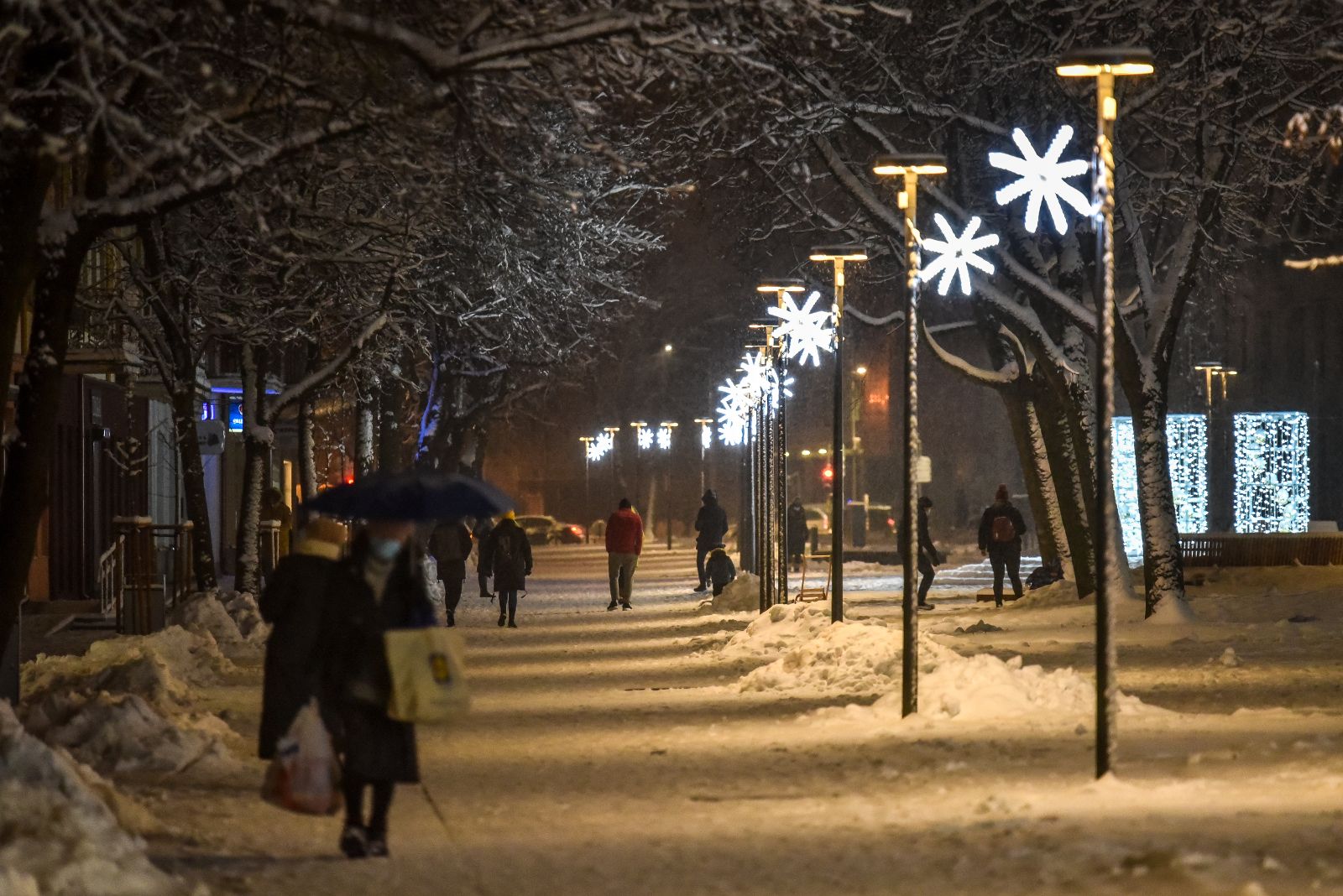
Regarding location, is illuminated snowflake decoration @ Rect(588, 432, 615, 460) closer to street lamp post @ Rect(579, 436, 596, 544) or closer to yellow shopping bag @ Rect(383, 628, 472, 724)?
street lamp post @ Rect(579, 436, 596, 544)

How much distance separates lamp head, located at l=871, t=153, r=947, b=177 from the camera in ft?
53.3

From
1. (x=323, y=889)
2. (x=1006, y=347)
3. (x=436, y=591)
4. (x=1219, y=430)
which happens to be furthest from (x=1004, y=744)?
(x=1219, y=430)

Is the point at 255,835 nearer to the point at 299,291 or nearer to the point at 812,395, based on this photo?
the point at 299,291

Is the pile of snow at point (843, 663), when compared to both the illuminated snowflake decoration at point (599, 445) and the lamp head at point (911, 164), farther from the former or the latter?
the illuminated snowflake decoration at point (599, 445)

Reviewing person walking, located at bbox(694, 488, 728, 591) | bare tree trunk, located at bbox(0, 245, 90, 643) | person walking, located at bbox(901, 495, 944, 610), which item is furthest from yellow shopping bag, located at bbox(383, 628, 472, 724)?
person walking, located at bbox(694, 488, 728, 591)

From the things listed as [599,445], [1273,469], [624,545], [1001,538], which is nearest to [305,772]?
[1001,538]

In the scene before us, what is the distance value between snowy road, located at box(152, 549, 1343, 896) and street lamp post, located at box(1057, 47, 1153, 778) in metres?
0.60

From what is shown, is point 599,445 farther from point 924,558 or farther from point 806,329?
point 806,329

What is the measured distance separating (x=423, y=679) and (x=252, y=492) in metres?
19.3

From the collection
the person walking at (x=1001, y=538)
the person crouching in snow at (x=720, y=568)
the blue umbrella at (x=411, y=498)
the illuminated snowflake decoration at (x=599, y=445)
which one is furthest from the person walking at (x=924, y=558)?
the illuminated snowflake decoration at (x=599, y=445)

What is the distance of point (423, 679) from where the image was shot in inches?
358

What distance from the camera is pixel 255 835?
1052cm

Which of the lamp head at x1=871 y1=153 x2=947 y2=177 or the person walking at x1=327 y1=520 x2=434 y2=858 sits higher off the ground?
the lamp head at x1=871 y1=153 x2=947 y2=177

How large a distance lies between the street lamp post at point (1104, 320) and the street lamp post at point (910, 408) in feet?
9.67
